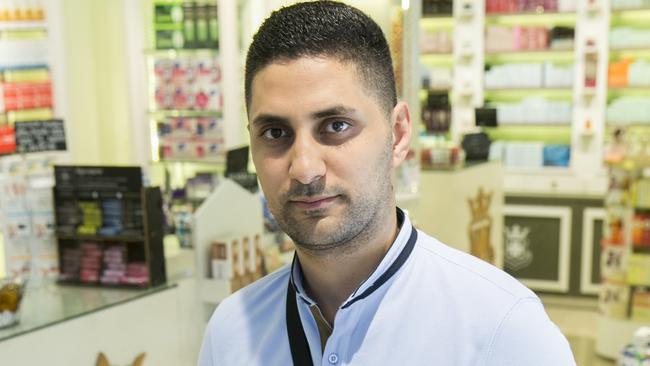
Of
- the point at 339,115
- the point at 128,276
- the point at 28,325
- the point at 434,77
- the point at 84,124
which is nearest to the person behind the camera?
the point at 339,115

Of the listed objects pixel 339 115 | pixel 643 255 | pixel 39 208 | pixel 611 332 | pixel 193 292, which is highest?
pixel 339 115

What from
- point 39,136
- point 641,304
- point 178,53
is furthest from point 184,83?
point 641,304

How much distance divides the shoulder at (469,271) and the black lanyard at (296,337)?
0.82 ft

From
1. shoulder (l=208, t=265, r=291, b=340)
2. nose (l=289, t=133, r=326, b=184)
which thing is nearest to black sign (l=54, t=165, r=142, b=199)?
shoulder (l=208, t=265, r=291, b=340)

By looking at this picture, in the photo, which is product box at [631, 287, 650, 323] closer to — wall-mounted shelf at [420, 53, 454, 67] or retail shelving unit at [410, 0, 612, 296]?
retail shelving unit at [410, 0, 612, 296]

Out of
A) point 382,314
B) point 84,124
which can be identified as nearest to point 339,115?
point 382,314

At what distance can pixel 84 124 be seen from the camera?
6.24 metres

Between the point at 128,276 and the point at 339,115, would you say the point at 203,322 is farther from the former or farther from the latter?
the point at 339,115

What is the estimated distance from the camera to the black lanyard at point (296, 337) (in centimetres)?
126

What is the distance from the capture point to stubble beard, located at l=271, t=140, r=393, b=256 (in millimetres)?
1182

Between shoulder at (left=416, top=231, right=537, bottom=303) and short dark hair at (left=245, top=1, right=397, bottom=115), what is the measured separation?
0.26 m

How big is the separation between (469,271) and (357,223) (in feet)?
0.68

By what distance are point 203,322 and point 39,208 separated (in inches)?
33.2

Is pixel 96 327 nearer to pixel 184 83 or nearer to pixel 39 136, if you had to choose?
pixel 39 136
